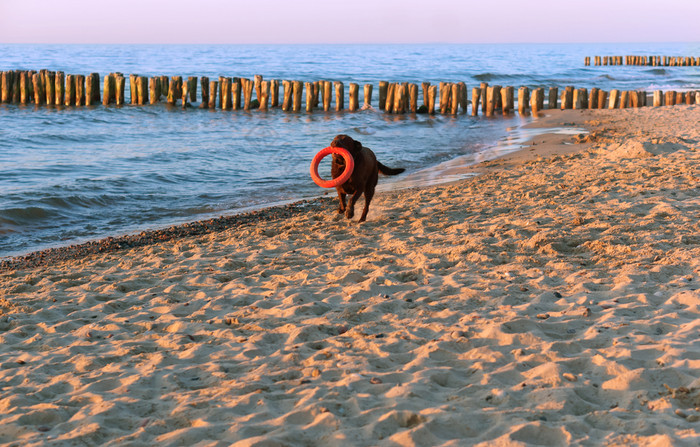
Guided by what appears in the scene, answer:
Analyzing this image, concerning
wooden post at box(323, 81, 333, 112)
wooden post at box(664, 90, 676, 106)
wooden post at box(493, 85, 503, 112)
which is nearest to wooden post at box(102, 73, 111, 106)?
wooden post at box(323, 81, 333, 112)

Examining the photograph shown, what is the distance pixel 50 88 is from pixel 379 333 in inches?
804

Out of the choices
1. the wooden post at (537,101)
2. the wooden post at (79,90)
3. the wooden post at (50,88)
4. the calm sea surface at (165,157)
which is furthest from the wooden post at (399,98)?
the wooden post at (50,88)

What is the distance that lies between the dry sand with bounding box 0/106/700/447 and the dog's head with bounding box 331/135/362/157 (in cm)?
88

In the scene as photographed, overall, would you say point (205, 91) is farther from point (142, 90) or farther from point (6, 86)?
point (6, 86)

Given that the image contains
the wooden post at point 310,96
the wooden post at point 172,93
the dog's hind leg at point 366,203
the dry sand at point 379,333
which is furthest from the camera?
the wooden post at point 172,93

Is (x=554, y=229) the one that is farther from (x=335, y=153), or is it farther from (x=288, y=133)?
(x=288, y=133)

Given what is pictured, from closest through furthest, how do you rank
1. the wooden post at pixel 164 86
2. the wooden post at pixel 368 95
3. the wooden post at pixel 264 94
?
the wooden post at pixel 264 94 → the wooden post at pixel 368 95 → the wooden post at pixel 164 86

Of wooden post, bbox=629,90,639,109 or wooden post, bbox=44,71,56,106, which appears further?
wooden post, bbox=44,71,56,106

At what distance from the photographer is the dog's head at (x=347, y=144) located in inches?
263

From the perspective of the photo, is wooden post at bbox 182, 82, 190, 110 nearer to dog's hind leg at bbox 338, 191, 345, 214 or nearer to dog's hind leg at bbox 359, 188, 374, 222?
dog's hind leg at bbox 338, 191, 345, 214

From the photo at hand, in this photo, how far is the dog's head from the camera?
6691mm

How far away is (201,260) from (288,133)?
1099 centimetres

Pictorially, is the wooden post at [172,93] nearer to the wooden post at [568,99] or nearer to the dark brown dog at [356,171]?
the wooden post at [568,99]

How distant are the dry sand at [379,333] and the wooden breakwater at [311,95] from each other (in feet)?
44.3
